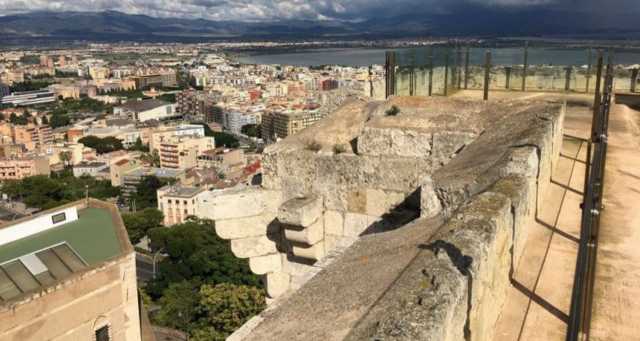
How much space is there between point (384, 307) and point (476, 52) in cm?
1159

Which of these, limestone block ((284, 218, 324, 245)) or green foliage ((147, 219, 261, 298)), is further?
green foliage ((147, 219, 261, 298))

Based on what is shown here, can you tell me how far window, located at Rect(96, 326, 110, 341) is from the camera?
659 inches

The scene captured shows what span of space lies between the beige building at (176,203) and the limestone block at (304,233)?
2184 inches

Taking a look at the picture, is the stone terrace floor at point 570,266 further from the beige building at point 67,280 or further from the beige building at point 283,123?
the beige building at point 283,123

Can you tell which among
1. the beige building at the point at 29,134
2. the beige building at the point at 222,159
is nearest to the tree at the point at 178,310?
the beige building at the point at 222,159

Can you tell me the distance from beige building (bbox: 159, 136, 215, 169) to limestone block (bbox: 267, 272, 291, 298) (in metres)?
79.5

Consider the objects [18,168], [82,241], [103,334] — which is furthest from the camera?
[18,168]

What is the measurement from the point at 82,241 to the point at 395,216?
1544cm

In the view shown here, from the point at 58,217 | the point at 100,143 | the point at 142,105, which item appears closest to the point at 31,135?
the point at 100,143

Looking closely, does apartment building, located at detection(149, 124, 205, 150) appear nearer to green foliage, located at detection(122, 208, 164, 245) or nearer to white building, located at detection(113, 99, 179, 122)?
white building, located at detection(113, 99, 179, 122)

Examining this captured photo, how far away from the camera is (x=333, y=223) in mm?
6164

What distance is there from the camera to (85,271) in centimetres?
1603

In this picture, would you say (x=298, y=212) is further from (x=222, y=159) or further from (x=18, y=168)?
(x=18, y=168)

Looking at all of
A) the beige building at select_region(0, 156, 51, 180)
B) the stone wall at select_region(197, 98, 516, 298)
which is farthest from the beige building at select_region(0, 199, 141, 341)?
the beige building at select_region(0, 156, 51, 180)
